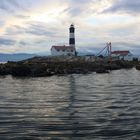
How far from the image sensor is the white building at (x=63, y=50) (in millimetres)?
162750

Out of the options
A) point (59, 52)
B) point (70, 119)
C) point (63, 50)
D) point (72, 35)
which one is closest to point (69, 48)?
point (63, 50)

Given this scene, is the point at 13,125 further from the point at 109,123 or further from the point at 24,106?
the point at 24,106

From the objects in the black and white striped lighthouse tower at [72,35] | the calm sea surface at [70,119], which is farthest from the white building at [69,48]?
the calm sea surface at [70,119]

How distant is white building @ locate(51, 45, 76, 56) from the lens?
534ft

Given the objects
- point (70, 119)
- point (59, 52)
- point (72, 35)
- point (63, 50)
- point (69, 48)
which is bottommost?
point (70, 119)

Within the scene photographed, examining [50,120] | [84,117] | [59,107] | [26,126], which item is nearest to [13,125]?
[26,126]

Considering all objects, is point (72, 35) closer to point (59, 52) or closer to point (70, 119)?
point (59, 52)

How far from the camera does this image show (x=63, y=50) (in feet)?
545

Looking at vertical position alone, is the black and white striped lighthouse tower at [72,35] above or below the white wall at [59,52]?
above

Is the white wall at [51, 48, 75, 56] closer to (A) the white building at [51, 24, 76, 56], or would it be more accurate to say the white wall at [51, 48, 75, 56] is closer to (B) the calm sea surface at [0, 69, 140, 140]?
(A) the white building at [51, 24, 76, 56]

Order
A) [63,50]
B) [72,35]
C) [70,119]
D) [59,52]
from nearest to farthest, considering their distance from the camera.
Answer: [70,119]
[72,35]
[63,50]
[59,52]

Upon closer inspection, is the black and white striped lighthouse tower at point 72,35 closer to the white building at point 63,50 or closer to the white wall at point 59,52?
the white building at point 63,50

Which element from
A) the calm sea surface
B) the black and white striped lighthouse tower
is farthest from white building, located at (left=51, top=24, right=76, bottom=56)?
the calm sea surface

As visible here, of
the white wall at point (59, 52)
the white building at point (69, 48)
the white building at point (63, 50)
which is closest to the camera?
the white building at point (69, 48)
